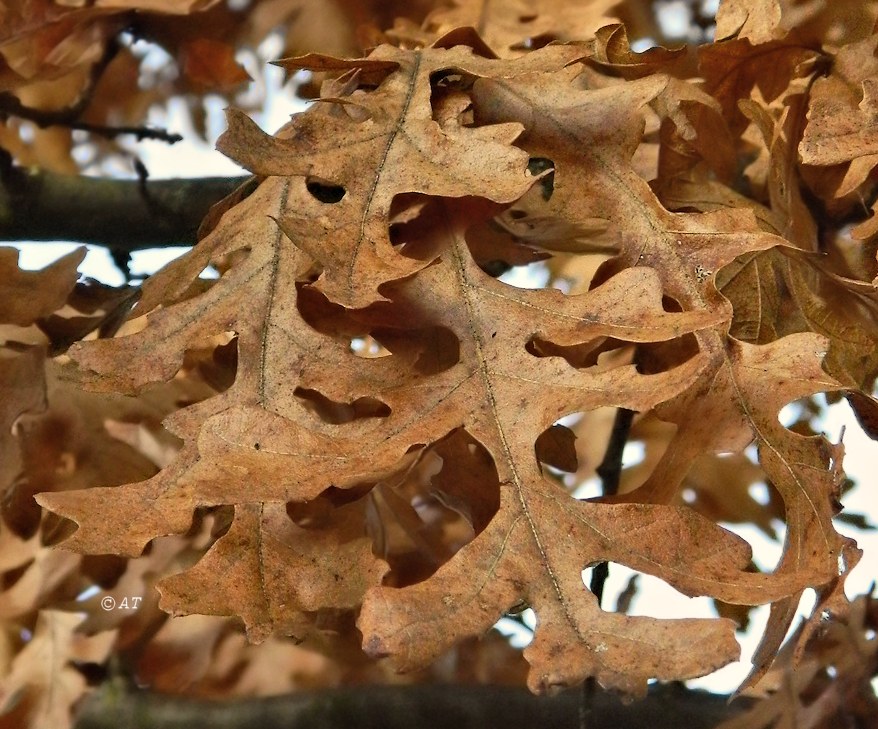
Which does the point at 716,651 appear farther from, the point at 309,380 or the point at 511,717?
the point at 511,717

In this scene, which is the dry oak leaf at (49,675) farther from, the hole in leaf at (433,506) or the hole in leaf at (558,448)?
the hole in leaf at (558,448)

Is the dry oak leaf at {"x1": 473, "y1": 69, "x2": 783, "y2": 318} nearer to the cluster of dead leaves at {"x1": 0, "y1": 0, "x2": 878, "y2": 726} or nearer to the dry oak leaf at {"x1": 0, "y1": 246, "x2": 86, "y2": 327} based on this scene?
the cluster of dead leaves at {"x1": 0, "y1": 0, "x2": 878, "y2": 726}

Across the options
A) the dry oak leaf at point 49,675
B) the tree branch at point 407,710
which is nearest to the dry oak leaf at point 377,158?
the tree branch at point 407,710

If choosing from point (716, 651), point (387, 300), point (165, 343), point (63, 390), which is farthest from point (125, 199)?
point (716, 651)

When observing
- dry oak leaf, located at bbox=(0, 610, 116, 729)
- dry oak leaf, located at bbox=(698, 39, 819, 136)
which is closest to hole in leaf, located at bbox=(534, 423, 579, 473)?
dry oak leaf, located at bbox=(698, 39, 819, 136)

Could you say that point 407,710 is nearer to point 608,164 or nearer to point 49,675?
point 49,675

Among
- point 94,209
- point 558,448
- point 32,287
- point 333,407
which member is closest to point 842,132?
point 558,448

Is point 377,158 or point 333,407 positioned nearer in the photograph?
point 377,158
